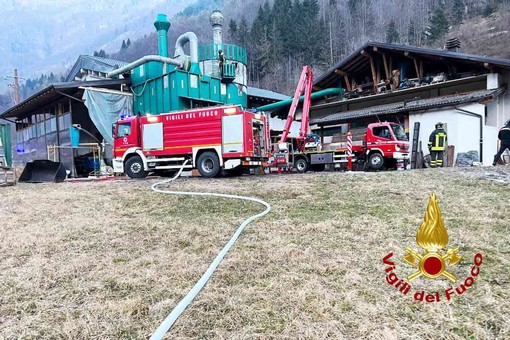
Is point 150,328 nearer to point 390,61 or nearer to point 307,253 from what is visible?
point 307,253

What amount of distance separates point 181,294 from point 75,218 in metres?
3.49

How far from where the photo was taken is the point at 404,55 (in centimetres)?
1688

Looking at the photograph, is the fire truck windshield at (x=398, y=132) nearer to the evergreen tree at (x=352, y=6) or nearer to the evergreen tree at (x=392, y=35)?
the evergreen tree at (x=392, y=35)

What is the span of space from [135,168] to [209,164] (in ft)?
9.96

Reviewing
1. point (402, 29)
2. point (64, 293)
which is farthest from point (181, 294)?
point (402, 29)

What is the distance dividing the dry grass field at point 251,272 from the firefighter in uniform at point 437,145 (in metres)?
6.36

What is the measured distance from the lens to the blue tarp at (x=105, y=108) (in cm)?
1673

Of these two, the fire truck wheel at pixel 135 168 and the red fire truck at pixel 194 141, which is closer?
→ the red fire truck at pixel 194 141

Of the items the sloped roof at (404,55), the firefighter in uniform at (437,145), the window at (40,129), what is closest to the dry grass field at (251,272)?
the firefighter in uniform at (437,145)

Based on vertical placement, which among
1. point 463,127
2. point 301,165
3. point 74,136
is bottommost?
point 301,165

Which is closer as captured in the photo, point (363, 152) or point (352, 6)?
point (363, 152)

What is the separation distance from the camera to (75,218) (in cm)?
532

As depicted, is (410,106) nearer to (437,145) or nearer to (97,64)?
(437,145)

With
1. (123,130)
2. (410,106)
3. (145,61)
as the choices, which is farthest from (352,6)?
(123,130)
